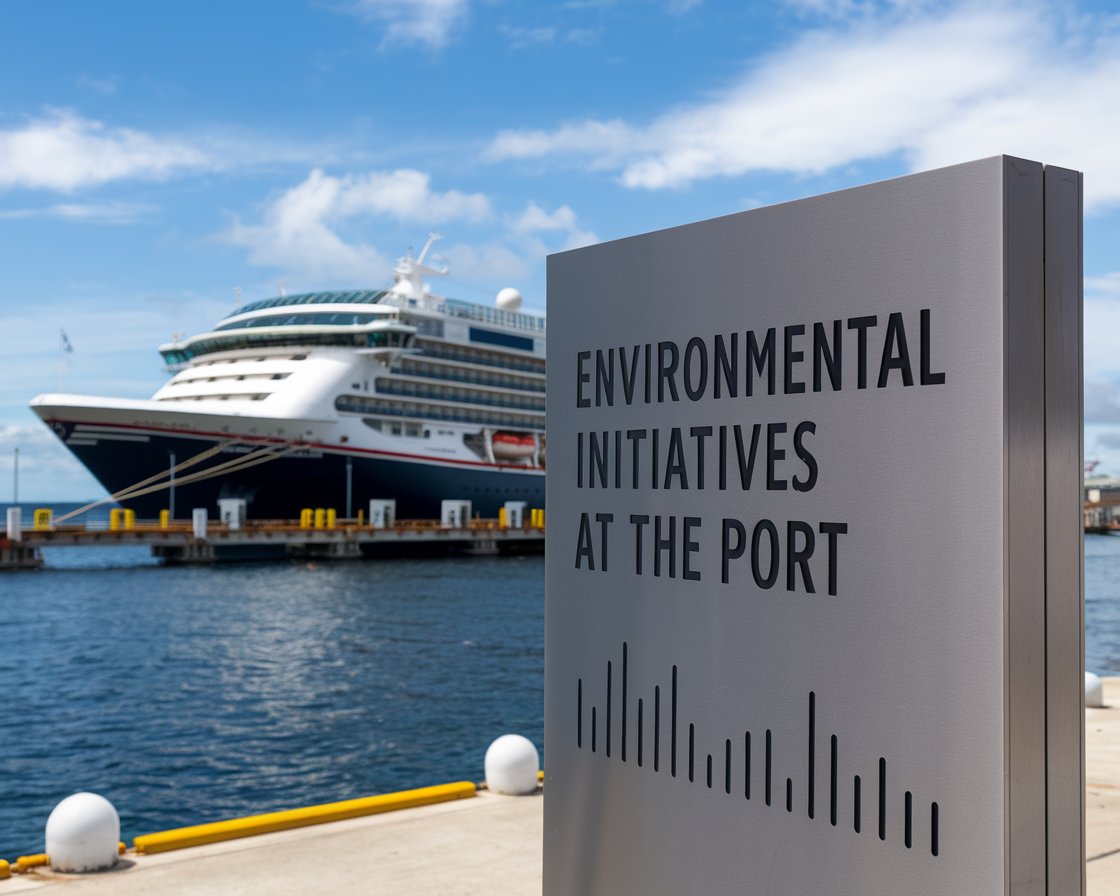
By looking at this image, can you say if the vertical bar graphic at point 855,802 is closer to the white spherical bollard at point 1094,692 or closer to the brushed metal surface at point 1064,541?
the brushed metal surface at point 1064,541

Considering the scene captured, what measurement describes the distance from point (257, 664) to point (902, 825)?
19827 millimetres

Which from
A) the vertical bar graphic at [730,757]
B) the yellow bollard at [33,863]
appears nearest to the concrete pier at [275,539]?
the yellow bollard at [33,863]

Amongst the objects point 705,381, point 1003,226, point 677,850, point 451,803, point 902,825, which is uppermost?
point 1003,226

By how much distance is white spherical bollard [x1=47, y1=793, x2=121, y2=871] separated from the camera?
549 cm

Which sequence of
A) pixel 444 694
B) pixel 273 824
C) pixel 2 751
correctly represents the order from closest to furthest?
pixel 273 824 → pixel 2 751 → pixel 444 694

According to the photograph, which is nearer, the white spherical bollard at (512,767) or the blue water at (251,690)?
the white spherical bollard at (512,767)

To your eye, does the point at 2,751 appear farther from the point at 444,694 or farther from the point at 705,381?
the point at 705,381

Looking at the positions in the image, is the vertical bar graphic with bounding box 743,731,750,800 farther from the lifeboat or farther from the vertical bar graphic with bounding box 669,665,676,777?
the lifeboat

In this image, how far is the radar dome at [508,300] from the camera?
58281 millimetres

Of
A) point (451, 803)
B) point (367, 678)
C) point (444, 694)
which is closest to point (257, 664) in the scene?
point (367, 678)

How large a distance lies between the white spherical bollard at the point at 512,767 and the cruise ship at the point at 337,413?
4179cm

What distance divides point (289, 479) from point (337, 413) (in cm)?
366

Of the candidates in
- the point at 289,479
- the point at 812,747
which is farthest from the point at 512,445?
the point at 812,747

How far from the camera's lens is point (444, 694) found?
58.4 ft
